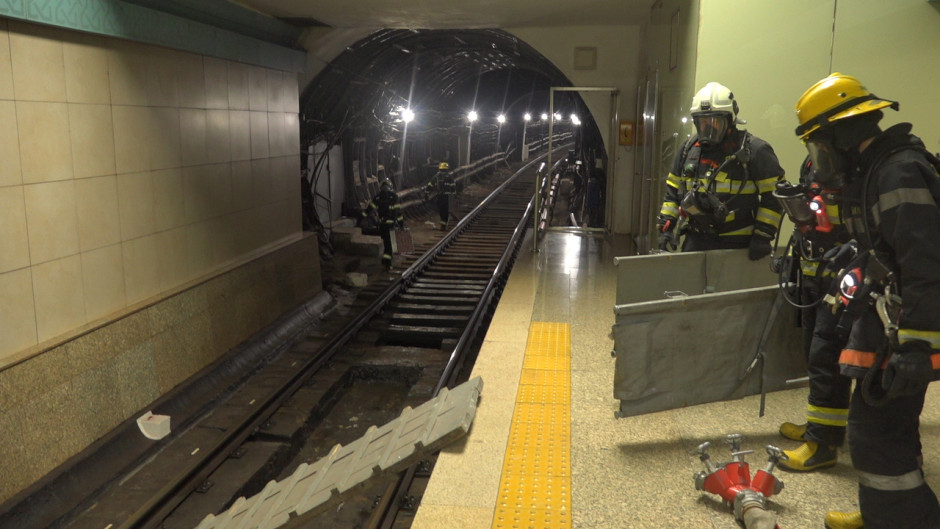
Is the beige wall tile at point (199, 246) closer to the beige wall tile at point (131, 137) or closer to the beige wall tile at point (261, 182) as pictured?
the beige wall tile at point (131, 137)

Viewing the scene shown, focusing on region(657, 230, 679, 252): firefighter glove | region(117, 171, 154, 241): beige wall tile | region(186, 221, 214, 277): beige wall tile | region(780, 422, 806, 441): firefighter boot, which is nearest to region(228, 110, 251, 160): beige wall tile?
region(186, 221, 214, 277): beige wall tile

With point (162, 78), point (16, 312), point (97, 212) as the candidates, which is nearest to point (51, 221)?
point (97, 212)

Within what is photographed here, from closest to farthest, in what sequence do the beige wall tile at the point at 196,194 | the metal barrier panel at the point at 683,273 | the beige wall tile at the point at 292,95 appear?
the metal barrier panel at the point at 683,273
the beige wall tile at the point at 196,194
the beige wall tile at the point at 292,95

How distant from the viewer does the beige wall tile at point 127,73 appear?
638 centimetres

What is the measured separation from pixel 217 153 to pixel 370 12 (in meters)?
2.97

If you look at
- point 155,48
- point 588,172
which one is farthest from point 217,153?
point 588,172

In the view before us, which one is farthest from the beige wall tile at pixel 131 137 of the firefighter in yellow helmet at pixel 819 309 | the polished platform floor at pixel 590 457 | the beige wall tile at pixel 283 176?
the firefighter in yellow helmet at pixel 819 309

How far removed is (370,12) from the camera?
969cm

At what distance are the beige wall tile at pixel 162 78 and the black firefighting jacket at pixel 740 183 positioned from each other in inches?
201

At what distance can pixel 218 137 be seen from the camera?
8.39 m

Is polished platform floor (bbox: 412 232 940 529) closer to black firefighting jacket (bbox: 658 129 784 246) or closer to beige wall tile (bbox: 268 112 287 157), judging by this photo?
black firefighting jacket (bbox: 658 129 784 246)

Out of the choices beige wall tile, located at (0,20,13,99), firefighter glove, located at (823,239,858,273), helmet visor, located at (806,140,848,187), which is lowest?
firefighter glove, located at (823,239,858,273)

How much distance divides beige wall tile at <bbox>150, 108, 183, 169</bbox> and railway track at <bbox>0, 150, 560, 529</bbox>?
243 cm

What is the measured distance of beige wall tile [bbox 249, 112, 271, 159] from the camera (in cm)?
938
